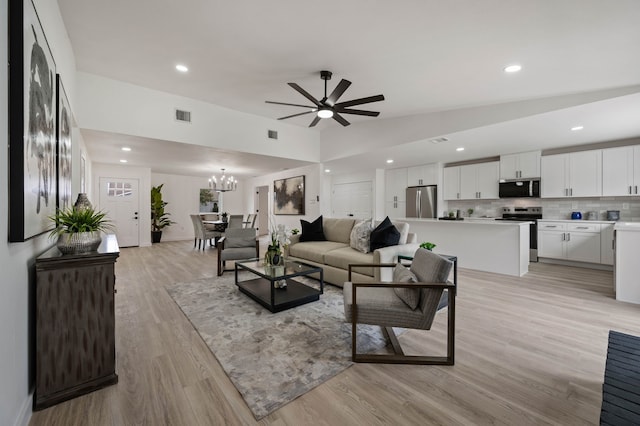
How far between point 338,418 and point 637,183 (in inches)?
259

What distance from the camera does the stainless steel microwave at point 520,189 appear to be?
5758 mm

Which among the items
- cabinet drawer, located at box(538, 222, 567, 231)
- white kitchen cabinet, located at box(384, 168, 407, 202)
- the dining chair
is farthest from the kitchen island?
the dining chair

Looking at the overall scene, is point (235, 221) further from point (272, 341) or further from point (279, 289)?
point (272, 341)

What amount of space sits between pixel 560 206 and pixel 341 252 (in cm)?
529

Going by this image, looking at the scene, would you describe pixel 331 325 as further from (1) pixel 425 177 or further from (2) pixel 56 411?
Result: (1) pixel 425 177

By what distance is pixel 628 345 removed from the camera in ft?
7.39

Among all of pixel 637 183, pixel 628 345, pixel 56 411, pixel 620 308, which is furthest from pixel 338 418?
pixel 637 183

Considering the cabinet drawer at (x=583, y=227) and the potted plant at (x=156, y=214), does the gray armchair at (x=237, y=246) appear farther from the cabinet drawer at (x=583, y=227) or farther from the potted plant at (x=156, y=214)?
the cabinet drawer at (x=583, y=227)

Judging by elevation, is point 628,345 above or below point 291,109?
below

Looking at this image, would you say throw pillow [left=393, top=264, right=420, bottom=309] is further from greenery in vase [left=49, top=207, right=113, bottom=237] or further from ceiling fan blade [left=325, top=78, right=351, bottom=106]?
greenery in vase [left=49, top=207, right=113, bottom=237]

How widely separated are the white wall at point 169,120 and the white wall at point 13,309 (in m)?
2.57

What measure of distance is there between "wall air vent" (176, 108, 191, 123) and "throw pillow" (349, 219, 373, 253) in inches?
139

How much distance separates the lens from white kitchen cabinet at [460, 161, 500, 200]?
624cm

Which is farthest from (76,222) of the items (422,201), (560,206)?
(560,206)
